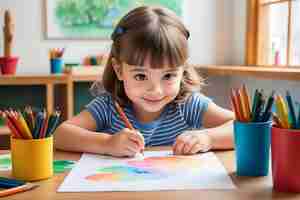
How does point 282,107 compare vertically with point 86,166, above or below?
above

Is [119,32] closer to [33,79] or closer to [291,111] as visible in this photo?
[291,111]

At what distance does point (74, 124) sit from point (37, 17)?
1814 millimetres

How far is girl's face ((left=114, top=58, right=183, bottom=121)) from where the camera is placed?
3.36 ft

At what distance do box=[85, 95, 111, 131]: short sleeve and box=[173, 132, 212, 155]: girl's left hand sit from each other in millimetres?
340

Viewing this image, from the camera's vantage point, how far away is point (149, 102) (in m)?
1.06

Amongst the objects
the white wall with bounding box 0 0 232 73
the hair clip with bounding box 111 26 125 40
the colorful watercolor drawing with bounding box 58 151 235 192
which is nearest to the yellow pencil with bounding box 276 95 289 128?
the colorful watercolor drawing with bounding box 58 151 235 192

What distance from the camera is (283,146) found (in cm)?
66

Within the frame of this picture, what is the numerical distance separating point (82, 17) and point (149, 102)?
1.89 m

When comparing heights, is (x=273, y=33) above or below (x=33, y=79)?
above

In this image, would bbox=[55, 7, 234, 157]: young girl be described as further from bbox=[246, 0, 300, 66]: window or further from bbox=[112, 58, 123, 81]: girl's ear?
bbox=[246, 0, 300, 66]: window

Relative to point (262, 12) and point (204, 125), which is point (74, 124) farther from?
point (262, 12)

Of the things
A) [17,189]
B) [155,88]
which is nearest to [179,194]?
[17,189]

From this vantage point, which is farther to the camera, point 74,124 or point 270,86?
point 270,86

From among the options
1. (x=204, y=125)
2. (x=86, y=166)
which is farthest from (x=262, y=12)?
(x=86, y=166)
